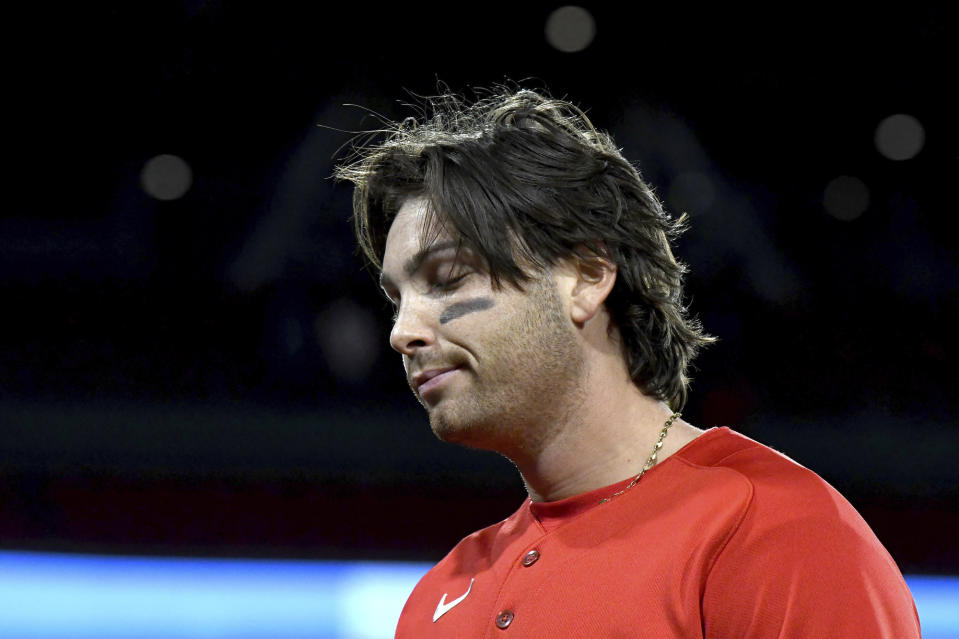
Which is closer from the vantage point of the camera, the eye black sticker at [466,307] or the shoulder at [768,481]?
the shoulder at [768,481]

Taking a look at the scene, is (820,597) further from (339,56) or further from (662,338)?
(339,56)

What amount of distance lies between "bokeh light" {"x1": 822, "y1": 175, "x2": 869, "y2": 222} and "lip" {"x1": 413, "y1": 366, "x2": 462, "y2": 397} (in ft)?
11.8

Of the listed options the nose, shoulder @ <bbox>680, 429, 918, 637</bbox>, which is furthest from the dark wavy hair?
shoulder @ <bbox>680, 429, 918, 637</bbox>

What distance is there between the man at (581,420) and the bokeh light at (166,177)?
2.96 metres

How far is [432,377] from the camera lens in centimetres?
136

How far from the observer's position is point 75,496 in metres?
3.76

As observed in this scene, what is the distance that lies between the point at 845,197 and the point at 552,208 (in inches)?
138

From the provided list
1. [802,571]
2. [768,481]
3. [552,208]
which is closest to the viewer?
[802,571]

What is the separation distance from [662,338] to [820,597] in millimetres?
547

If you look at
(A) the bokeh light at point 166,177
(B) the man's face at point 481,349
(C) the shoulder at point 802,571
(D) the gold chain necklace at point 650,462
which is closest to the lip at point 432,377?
(B) the man's face at point 481,349

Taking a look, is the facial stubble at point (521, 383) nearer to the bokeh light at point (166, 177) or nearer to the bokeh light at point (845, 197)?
the bokeh light at point (166, 177)

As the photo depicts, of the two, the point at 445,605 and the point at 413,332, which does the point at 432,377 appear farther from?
the point at 445,605

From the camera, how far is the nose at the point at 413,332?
134 cm

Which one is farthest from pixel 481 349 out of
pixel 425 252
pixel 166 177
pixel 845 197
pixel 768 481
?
pixel 845 197
